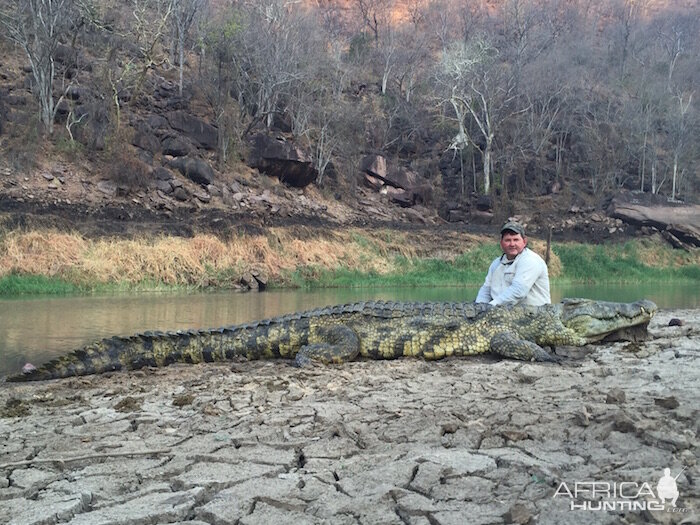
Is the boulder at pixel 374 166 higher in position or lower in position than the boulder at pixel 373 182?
higher

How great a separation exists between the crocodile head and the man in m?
0.40

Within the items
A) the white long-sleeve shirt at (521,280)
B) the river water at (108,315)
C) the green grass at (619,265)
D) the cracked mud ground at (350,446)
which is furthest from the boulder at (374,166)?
the cracked mud ground at (350,446)

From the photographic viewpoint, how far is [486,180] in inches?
1453

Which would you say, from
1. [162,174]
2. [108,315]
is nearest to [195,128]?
[162,174]

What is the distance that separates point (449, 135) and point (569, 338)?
35938 mm

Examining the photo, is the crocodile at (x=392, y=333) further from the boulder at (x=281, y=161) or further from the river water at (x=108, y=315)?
the boulder at (x=281, y=161)

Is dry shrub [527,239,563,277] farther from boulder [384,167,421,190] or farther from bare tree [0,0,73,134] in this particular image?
bare tree [0,0,73,134]

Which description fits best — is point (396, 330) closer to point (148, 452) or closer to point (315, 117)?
point (148, 452)

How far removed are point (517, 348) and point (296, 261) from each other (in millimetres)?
16534

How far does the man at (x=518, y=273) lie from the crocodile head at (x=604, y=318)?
0.40 meters

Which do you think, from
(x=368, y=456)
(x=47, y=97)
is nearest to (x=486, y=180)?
(x=47, y=97)

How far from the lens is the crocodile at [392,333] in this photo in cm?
648

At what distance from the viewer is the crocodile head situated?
22.0ft

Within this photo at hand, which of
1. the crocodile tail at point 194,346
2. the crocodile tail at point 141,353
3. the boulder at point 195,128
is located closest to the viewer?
the crocodile tail at point 141,353
